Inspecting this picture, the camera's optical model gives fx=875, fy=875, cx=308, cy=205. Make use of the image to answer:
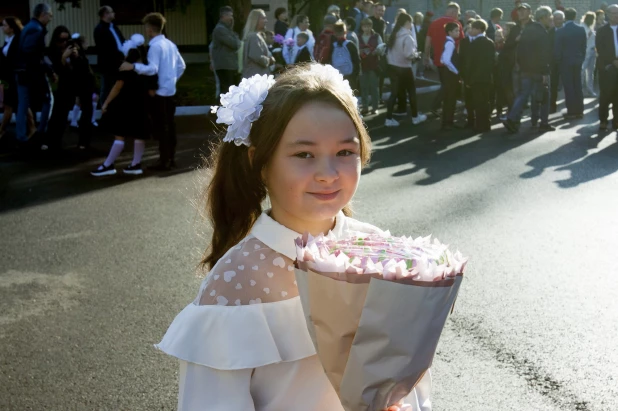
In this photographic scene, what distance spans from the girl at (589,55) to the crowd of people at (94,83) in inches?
415

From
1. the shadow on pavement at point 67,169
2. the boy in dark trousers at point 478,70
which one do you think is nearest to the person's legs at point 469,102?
the boy in dark trousers at point 478,70

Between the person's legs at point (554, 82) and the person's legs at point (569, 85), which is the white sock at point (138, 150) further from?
the person's legs at point (554, 82)

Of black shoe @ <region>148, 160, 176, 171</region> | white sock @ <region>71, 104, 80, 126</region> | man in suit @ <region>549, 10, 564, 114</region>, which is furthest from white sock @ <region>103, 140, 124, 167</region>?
man in suit @ <region>549, 10, 564, 114</region>

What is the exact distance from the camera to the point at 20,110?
13555 millimetres

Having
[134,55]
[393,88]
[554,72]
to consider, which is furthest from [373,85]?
[134,55]

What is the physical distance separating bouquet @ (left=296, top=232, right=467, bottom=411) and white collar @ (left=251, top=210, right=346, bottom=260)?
1.31ft

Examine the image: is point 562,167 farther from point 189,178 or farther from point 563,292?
point 563,292

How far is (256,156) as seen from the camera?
7.70ft

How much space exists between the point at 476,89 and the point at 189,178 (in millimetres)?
6040

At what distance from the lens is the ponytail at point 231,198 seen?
96.9 inches

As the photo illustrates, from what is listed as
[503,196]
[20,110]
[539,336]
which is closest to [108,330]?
[539,336]

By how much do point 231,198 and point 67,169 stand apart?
9.61 meters

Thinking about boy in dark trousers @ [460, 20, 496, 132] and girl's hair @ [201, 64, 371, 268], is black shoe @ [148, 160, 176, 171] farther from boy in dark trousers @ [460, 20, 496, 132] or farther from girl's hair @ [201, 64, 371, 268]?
girl's hair @ [201, 64, 371, 268]

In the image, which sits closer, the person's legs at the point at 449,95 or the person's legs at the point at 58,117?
the person's legs at the point at 58,117
